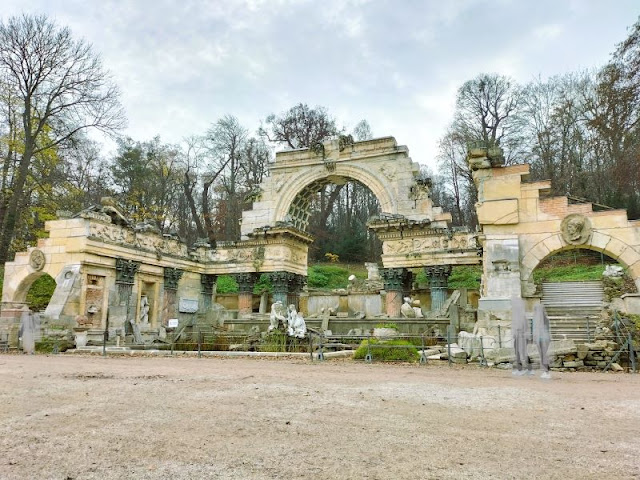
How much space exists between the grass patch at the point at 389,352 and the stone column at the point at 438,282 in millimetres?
9197

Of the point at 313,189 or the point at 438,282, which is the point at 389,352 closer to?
the point at 438,282

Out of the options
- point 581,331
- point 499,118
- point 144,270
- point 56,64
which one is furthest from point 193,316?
point 499,118

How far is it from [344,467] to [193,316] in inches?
827

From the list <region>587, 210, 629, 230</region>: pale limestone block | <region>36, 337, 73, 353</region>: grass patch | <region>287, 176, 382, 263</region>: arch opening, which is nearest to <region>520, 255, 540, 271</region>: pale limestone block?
<region>587, 210, 629, 230</region>: pale limestone block

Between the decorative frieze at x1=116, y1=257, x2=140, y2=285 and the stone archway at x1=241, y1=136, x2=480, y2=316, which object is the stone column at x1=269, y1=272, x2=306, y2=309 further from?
the decorative frieze at x1=116, y1=257, x2=140, y2=285

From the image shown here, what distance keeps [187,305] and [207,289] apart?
2000mm

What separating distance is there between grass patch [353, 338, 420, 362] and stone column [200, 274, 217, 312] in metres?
14.4

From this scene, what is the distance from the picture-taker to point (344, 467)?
3588 millimetres

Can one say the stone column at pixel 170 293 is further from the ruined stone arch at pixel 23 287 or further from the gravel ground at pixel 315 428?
the gravel ground at pixel 315 428

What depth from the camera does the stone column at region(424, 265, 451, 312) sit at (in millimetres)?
21312

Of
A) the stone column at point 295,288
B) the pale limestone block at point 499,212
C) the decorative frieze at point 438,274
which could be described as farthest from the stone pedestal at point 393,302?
the pale limestone block at point 499,212

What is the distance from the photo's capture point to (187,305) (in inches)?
941

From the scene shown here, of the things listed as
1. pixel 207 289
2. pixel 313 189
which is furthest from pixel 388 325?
pixel 207 289

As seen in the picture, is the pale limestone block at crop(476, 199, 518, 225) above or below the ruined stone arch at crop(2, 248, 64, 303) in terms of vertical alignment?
above
